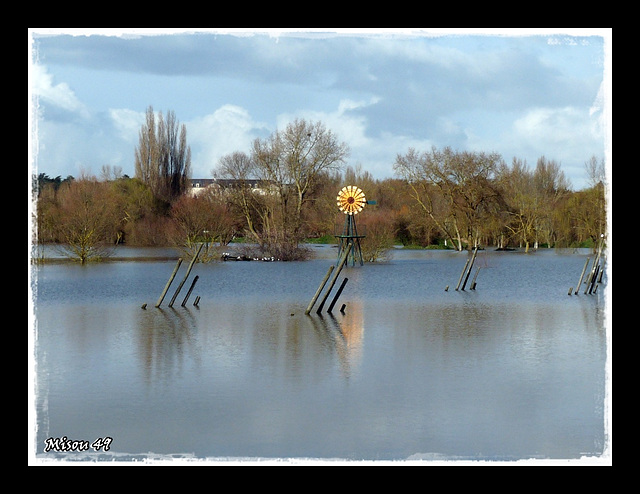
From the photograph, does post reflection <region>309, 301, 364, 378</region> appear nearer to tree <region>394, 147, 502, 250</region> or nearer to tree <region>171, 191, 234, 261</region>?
tree <region>171, 191, 234, 261</region>

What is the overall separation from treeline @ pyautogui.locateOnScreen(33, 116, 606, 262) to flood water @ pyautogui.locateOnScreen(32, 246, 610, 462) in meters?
22.5

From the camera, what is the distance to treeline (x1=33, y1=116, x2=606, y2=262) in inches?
1908

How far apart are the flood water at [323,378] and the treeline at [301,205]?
22.5m

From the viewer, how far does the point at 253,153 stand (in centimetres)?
5688

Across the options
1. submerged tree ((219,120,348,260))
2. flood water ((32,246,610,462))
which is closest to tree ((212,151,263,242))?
submerged tree ((219,120,348,260))

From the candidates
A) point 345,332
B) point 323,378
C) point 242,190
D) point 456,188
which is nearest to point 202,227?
point 242,190

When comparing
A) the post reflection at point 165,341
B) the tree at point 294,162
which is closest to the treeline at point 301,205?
the tree at point 294,162

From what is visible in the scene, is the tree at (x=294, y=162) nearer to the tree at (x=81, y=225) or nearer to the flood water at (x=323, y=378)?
the tree at (x=81, y=225)

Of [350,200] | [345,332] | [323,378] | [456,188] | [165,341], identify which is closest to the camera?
[323,378]

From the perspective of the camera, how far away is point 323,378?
43.3ft

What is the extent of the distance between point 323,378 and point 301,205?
4348cm

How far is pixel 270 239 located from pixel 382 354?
121ft

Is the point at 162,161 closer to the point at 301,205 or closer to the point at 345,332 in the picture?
the point at 301,205

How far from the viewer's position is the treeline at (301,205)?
48.5 m
